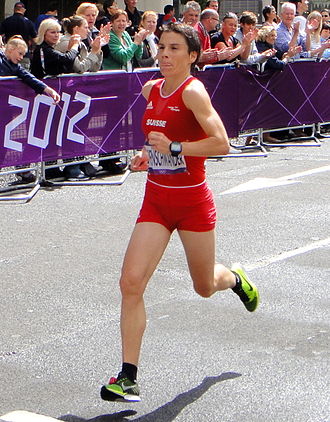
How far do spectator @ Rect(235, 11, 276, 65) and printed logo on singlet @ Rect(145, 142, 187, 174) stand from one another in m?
9.42

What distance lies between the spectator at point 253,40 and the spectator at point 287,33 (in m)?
0.83

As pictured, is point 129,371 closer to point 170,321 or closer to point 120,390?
point 120,390

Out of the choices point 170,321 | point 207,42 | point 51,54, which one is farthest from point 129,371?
point 207,42

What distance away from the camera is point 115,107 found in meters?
12.6

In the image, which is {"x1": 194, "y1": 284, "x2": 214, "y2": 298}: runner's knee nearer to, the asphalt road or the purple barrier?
the asphalt road

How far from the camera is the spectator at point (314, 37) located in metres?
16.6

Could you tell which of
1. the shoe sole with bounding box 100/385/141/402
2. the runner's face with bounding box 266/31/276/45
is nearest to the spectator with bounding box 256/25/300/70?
the runner's face with bounding box 266/31/276/45

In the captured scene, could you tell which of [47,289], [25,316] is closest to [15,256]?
[47,289]

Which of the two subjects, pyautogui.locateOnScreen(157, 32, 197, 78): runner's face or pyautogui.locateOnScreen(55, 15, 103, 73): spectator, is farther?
pyautogui.locateOnScreen(55, 15, 103, 73): spectator

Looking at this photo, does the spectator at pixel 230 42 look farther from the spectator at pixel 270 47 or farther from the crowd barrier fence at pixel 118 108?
the spectator at pixel 270 47

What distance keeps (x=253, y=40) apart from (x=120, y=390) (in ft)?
35.0

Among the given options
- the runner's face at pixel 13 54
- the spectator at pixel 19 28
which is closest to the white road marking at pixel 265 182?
the runner's face at pixel 13 54

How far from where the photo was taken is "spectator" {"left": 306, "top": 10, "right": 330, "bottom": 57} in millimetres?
16594

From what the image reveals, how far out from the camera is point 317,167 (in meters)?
13.6
